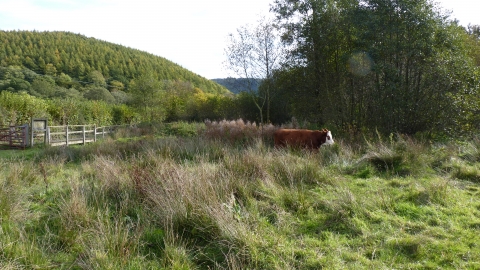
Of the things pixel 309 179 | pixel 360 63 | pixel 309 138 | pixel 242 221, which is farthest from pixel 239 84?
pixel 242 221

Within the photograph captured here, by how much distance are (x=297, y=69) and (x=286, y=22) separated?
7.28 ft

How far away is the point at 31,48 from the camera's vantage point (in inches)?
3056

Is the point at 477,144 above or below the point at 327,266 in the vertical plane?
above

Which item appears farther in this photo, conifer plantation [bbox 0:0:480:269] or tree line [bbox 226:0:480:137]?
tree line [bbox 226:0:480:137]

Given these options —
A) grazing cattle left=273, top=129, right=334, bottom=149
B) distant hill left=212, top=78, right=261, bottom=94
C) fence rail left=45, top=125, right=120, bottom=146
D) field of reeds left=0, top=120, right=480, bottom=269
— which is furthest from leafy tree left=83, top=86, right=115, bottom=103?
field of reeds left=0, top=120, right=480, bottom=269

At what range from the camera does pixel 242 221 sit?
10.8 feet

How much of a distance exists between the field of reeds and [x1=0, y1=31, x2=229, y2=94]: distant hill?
59949 mm

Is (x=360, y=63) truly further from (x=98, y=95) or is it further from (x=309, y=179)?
(x=98, y=95)

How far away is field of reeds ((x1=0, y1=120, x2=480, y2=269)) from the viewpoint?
2.71 meters

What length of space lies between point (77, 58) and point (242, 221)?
91.8 meters

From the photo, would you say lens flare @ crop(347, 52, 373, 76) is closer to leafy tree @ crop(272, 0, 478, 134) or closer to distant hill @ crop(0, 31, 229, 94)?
leafy tree @ crop(272, 0, 478, 134)

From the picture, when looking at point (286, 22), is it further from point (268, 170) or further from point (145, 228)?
point (145, 228)

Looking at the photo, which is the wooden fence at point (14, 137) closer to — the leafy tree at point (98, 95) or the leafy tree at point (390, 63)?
the leafy tree at point (390, 63)

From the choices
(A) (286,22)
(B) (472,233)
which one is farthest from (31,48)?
(B) (472,233)
